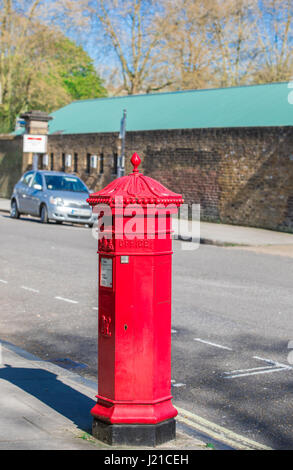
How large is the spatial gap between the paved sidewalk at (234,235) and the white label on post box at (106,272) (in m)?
15.2

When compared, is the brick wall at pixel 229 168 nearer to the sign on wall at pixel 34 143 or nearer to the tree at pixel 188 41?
the sign on wall at pixel 34 143

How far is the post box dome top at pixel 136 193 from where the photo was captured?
15.1ft

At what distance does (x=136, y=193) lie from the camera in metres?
4.65

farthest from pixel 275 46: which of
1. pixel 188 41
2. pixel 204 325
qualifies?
pixel 204 325

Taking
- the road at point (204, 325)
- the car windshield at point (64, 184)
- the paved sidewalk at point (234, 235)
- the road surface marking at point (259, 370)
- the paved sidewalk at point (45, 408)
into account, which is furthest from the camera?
the car windshield at point (64, 184)

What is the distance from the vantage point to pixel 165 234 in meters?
4.75

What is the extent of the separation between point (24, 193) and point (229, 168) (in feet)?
24.4

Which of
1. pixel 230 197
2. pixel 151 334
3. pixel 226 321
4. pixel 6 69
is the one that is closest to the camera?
pixel 151 334

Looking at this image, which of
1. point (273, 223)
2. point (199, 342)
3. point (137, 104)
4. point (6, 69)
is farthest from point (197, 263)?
point (6, 69)

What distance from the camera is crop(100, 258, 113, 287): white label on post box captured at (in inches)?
185

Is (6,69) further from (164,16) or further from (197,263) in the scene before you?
(197,263)

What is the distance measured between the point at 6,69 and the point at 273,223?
28927 millimetres

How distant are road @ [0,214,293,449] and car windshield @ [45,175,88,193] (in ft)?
27.8

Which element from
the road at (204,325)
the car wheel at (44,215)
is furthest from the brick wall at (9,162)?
the road at (204,325)
